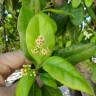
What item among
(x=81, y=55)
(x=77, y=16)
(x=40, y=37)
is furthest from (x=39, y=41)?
(x=77, y=16)

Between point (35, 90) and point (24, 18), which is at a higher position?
point (24, 18)

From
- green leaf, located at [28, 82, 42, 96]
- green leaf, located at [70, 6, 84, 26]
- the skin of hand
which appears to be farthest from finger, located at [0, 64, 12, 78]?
green leaf, located at [70, 6, 84, 26]

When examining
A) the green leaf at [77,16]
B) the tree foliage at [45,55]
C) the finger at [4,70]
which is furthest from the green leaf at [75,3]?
the finger at [4,70]

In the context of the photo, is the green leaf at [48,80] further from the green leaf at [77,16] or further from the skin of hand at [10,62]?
the green leaf at [77,16]

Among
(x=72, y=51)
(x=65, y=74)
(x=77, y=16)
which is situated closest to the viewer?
(x=65, y=74)

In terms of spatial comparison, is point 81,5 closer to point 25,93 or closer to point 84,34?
point 84,34

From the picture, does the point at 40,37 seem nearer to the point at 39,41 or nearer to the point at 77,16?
the point at 39,41
